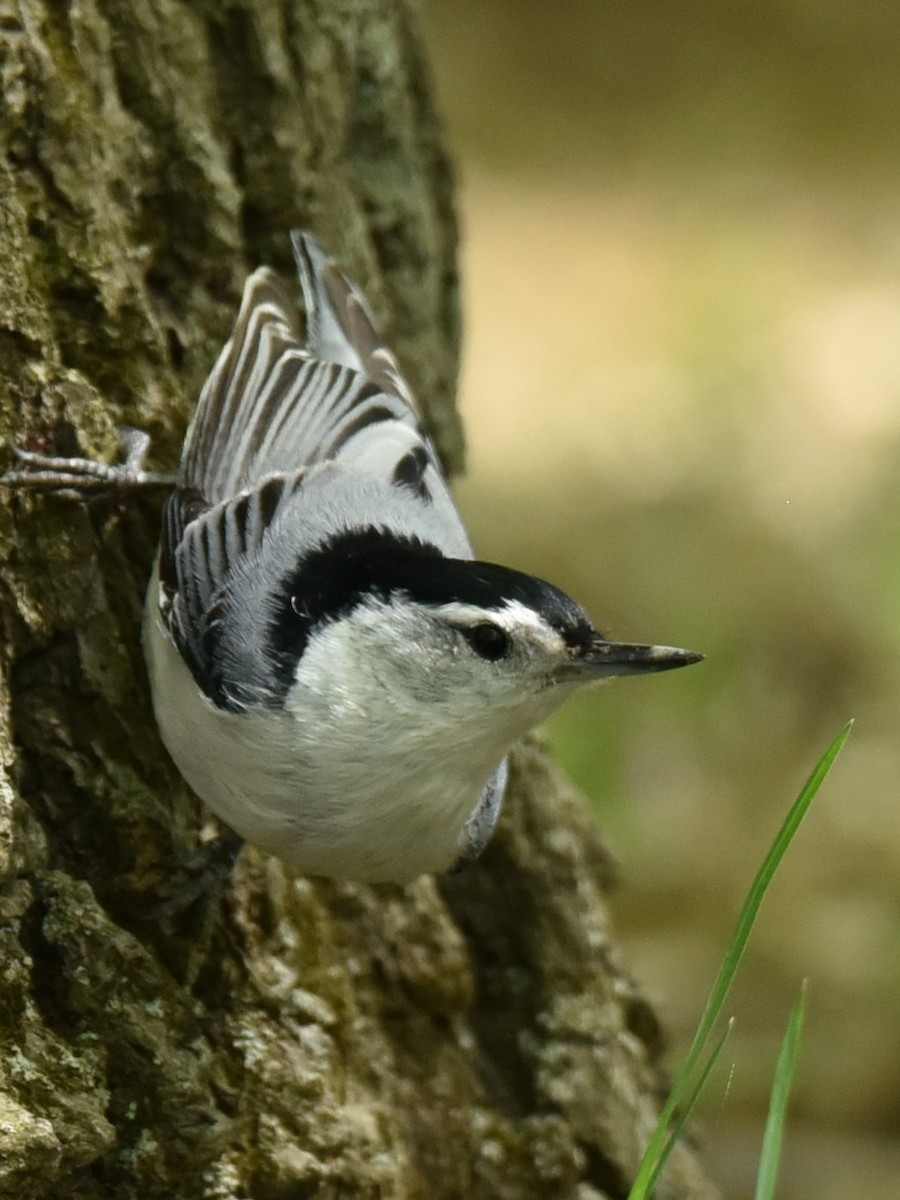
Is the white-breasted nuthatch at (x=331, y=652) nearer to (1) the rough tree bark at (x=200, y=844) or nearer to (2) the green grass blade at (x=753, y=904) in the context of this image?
(1) the rough tree bark at (x=200, y=844)

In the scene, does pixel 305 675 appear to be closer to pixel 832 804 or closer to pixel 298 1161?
pixel 298 1161

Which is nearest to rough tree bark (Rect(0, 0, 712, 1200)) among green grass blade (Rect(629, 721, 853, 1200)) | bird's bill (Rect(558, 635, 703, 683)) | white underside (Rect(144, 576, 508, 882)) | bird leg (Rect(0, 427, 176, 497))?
bird leg (Rect(0, 427, 176, 497))

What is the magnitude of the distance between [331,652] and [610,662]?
0.39m

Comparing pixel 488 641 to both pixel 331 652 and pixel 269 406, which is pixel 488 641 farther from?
pixel 269 406

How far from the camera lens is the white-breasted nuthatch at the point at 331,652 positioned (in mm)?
2184

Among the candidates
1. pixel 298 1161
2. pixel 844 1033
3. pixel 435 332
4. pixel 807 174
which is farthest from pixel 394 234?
pixel 807 174

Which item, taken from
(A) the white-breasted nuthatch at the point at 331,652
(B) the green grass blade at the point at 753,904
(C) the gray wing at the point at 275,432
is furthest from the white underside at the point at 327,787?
(B) the green grass blade at the point at 753,904

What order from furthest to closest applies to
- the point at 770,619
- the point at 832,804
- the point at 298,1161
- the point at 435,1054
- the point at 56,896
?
the point at 770,619 < the point at 832,804 < the point at 435,1054 < the point at 298,1161 < the point at 56,896

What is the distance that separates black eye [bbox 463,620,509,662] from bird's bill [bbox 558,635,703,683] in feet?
0.27

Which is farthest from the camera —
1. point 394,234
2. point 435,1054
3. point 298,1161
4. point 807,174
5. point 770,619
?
point 807,174

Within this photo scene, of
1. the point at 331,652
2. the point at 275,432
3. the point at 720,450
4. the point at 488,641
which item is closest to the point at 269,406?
the point at 275,432

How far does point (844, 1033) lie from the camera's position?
16.0 ft

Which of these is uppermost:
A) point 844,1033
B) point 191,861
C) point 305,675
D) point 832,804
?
point 305,675

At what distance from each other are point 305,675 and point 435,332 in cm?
132
